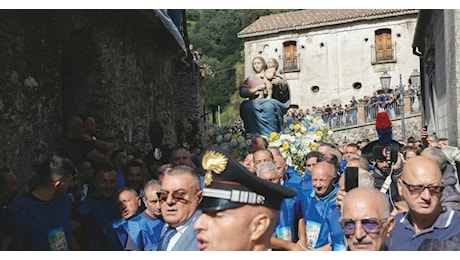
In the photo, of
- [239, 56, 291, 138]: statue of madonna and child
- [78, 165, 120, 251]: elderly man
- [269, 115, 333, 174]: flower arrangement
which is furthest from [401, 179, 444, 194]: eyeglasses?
[239, 56, 291, 138]: statue of madonna and child

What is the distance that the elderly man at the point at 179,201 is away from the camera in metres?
A: 3.29

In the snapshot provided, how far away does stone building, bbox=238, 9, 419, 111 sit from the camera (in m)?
29.6

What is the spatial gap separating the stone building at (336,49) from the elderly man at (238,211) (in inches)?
1097

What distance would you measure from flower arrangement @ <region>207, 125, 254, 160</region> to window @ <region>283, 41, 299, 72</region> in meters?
23.5

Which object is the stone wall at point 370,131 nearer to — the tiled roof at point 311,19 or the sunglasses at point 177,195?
the tiled roof at point 311,19

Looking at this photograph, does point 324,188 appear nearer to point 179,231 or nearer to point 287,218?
point 287,218

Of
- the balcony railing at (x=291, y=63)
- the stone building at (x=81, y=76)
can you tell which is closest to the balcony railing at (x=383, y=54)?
the balcony railing at (x=291, y=63)

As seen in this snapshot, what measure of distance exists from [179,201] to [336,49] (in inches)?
1112

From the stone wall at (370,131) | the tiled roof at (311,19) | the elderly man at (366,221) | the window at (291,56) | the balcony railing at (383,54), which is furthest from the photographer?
the window at (291,56)

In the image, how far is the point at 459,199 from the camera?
4.62 metres

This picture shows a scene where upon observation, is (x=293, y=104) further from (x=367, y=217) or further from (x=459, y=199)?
(x=367, y=217)

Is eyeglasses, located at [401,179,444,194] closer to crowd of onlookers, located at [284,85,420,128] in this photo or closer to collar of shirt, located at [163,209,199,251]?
collar of shirt, located at [163,209,199,251]

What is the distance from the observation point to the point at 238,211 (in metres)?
2.23

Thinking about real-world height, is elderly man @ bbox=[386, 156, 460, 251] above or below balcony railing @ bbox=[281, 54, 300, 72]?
below
